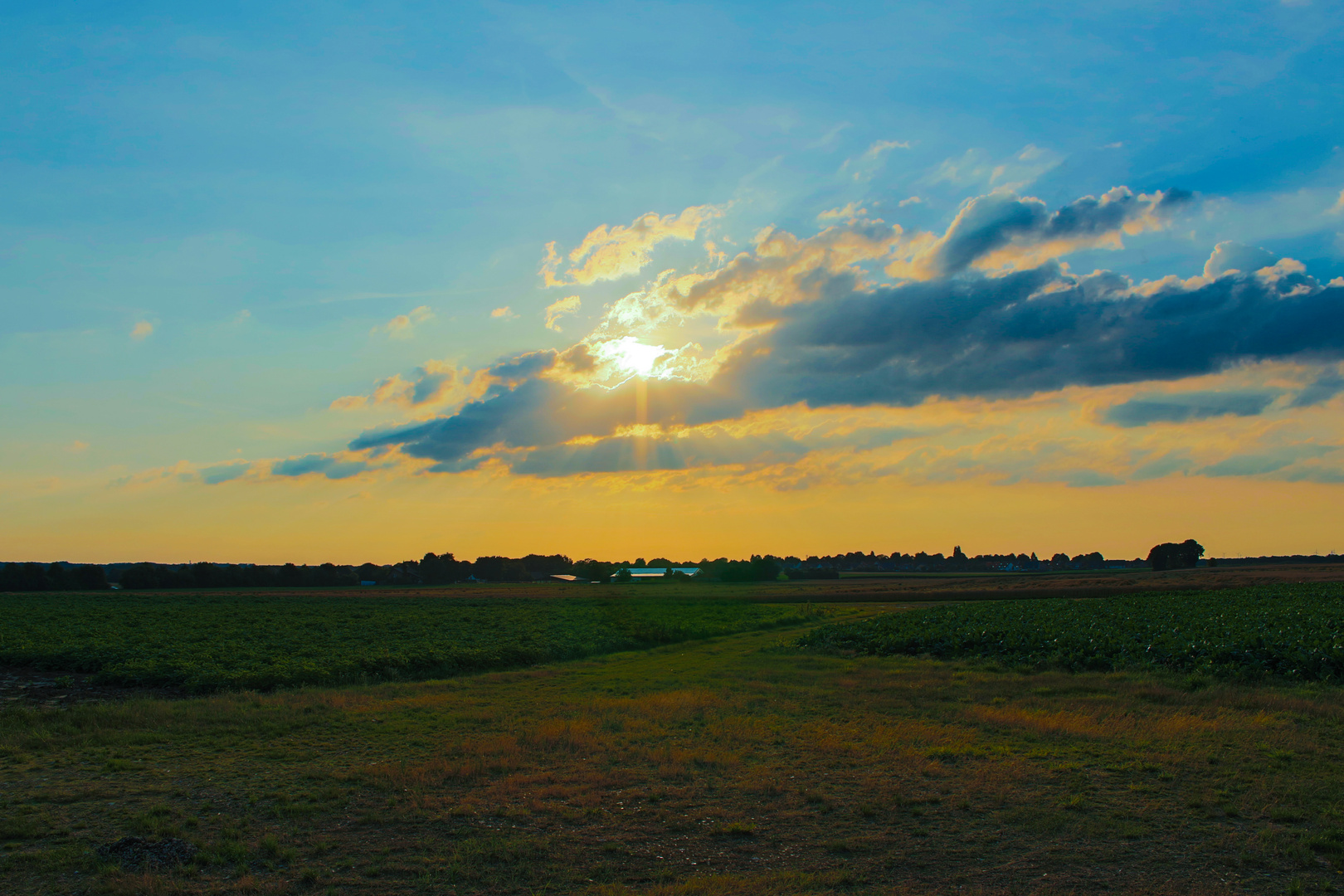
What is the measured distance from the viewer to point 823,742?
56.7 ft

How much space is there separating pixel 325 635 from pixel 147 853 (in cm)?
3544

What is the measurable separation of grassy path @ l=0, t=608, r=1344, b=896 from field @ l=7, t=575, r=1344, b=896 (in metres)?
0.07

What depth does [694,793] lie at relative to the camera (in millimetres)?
13617

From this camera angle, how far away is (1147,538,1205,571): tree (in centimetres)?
16212

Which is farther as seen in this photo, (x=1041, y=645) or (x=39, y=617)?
(x=39, y=617)

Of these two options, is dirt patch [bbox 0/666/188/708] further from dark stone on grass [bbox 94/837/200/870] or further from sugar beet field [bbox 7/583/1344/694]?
dark stone on grass [bbox 94/837/200/870]

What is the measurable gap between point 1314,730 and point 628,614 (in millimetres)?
46424

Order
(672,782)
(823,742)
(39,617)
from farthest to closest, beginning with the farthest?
(39,617)
(823,742)
(672,782)

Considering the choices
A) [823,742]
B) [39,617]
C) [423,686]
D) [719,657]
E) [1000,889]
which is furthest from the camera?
[39,617]

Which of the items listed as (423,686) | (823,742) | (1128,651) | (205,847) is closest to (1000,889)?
(823,742)

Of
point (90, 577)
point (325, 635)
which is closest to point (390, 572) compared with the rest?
point (90, 577)

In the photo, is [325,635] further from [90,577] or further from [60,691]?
[90,577]

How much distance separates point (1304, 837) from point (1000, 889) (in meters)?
5.19

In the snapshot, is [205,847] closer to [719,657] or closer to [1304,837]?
[1304,837]
